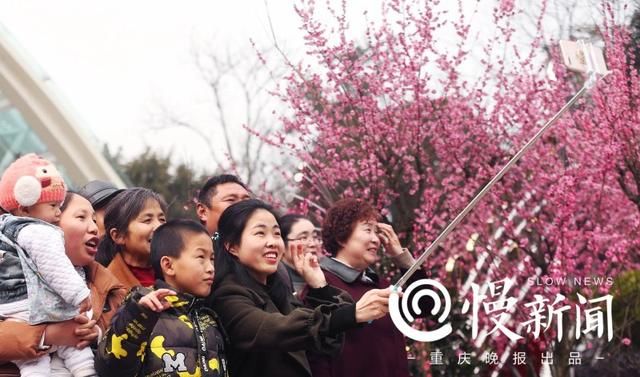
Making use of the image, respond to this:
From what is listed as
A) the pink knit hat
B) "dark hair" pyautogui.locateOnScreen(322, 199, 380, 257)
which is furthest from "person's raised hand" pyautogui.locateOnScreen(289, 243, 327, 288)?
the pink knit hat

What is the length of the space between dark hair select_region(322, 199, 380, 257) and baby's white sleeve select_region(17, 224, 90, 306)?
159 cm

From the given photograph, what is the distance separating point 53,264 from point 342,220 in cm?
167

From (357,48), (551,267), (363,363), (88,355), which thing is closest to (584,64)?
(363,363)

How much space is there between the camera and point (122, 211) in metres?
3.88

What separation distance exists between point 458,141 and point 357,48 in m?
1.50

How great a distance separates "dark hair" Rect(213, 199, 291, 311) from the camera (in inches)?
149

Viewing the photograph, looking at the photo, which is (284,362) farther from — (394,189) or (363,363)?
(394,189)

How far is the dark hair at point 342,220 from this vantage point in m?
4.50

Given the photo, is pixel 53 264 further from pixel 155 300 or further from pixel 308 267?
pixel 308 267

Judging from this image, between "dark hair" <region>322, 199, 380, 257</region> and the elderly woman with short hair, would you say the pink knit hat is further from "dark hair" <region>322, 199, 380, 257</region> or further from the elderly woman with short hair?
"dark hair" <region>322, 199, 380, 257</region>

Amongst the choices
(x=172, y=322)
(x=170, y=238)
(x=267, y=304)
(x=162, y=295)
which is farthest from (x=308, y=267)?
(x=162, y=295)

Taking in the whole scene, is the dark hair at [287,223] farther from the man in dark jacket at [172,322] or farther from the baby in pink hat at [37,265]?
the baby in pink hat at [37,265]

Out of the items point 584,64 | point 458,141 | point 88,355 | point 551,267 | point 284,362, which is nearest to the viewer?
point 88,355

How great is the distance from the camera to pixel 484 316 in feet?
26.5
